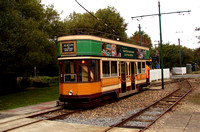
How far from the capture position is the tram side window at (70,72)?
37.7ft

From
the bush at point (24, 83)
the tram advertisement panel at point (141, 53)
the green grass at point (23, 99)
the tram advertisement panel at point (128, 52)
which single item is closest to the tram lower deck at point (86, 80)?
the tram advertisement panel at point (128, 52)

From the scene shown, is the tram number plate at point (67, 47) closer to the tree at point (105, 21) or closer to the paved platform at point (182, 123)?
the paved platform at point (182, 123)

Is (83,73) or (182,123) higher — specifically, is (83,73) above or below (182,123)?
above

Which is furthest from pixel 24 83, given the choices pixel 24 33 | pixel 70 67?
pixel 70 67

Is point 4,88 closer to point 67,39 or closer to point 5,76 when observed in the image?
point 5,76

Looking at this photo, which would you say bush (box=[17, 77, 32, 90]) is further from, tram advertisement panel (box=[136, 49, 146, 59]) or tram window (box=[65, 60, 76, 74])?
tram window (box=[65, 60, 76, 74])

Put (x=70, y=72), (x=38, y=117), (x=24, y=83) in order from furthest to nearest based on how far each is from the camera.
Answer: (x=24, y=83), (x=70, y=72), (x=38, y=117)

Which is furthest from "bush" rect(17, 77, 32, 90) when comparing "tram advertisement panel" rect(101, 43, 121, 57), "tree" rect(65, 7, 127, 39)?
"tram advertisement panel" rect(101, 43, 121, 57)

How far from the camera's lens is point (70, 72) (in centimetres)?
1163

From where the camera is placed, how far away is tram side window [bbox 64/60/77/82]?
1148 centimetres

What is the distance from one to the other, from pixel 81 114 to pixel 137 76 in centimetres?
765

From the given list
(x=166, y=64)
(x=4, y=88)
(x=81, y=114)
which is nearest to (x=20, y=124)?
(x=81, y=114)

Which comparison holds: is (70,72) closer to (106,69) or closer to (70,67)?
(70,67)

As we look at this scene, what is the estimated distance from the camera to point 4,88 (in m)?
23.6
